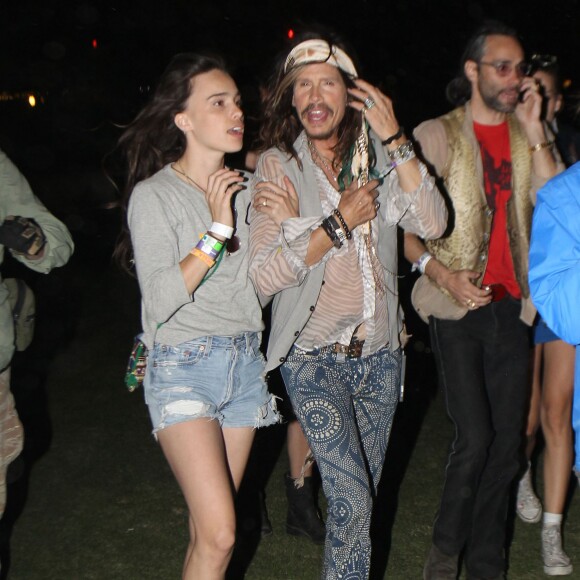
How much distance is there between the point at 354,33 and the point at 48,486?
623 inches

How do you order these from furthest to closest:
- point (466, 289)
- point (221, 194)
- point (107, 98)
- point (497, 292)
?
point (107, 98) → point (497, 292) → point (466, 289) → point (221, 194)

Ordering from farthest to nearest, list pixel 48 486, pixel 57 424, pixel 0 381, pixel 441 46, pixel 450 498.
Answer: pixel 441 46 → pixel 57 424 → pixel 48 486 → pixel 450 498 → pixel 0 381

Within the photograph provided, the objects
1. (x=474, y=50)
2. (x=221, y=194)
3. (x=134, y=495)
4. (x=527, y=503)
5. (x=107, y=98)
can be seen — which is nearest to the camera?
(x=221, y=194)

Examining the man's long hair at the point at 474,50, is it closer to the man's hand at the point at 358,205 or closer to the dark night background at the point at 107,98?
the dark night background at the point at 107,98

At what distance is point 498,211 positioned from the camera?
3959mm

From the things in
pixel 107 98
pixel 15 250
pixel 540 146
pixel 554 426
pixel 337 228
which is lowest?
pixel 554 426

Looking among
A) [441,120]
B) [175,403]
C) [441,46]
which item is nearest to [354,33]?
[441,46]

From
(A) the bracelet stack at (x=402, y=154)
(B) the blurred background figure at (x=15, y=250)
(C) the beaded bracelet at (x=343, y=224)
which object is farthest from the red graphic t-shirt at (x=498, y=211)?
(B) the blurred background figure at (x=15, y=250)

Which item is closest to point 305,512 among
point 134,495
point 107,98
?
point 134,495

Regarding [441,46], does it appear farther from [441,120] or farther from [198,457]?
[198,457]

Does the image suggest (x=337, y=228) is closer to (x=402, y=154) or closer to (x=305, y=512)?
(x=402, y=154)

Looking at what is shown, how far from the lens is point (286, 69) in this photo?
3504mm

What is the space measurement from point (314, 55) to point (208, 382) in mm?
1362

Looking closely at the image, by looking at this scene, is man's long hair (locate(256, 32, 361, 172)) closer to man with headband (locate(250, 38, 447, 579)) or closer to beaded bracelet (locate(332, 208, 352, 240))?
man with headband (locate(250, 38, 447, 579))
